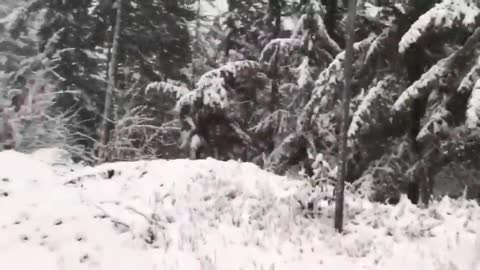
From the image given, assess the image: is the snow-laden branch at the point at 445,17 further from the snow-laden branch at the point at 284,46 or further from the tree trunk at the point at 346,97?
the snow-laden branch at the point at 284,46

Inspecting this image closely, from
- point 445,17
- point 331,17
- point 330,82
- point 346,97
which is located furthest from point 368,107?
point 331,17

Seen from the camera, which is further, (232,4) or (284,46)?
(232,4)

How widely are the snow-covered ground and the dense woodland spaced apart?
1078 mm

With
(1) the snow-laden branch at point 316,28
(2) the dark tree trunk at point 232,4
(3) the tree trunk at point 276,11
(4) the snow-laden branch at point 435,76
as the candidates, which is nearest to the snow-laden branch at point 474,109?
(4) the snow-laden branch at point 435,76

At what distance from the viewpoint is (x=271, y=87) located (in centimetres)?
2253

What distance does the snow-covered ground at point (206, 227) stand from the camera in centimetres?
689

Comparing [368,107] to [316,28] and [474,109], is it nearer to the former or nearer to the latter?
[474,109]

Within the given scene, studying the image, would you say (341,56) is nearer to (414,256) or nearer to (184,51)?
(414,256)

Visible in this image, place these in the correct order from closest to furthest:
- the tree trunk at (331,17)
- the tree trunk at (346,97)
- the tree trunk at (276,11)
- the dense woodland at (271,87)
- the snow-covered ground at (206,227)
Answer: the snow-covered ground at (206,227), the tree trunk at (346,97), the dense woodland at (271,87), the tree trunk at (331,17), the tree trunk at (276,11)

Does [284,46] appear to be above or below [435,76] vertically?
above

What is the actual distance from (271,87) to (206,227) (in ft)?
49.4

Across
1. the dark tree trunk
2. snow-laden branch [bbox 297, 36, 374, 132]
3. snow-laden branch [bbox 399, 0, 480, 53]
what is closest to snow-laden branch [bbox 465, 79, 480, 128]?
snow-laden branch [bbox 399, 0, 480, 53]

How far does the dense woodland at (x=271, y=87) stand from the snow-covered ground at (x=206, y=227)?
108 cm

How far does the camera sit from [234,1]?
25.9 metres
